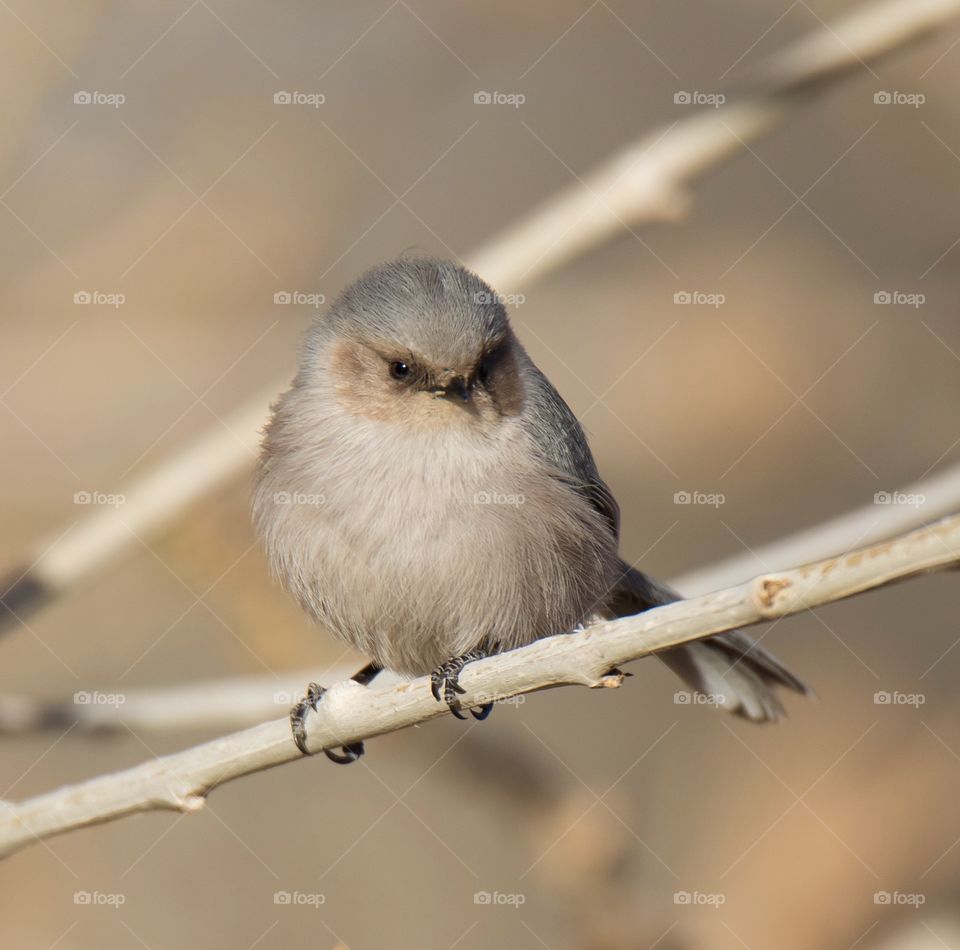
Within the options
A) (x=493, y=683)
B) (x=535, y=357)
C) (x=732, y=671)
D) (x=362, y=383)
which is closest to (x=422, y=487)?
(x=362, y=383)

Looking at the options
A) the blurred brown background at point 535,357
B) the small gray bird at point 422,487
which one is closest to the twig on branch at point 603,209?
the small gray bird at point 422,487

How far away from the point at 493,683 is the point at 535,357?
414 centimetres

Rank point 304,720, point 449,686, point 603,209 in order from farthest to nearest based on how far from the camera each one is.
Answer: point 304,720
point 603,209
point 449,686

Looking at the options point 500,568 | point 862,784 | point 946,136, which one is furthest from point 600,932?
point 946,136

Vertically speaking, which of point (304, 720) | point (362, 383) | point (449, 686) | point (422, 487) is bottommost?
point (304, 720)

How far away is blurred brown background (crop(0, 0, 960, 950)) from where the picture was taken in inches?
252

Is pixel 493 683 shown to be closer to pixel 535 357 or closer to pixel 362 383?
pixel 362 383

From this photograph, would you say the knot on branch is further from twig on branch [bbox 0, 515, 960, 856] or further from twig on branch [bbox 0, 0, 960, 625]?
twig on branch [bbox 0, 0, 960, 625]

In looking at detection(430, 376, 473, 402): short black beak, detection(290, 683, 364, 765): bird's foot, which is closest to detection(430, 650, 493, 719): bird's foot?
detection(290, 683, 364, 765): bird's foot

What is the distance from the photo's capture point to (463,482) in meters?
4.07

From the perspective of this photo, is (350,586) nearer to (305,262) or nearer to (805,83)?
(805,83)

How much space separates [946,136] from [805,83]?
14.8ft

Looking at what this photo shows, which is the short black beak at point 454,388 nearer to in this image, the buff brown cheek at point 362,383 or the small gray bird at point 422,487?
the small gray bird at point 422,487

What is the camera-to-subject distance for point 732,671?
4.75 m
